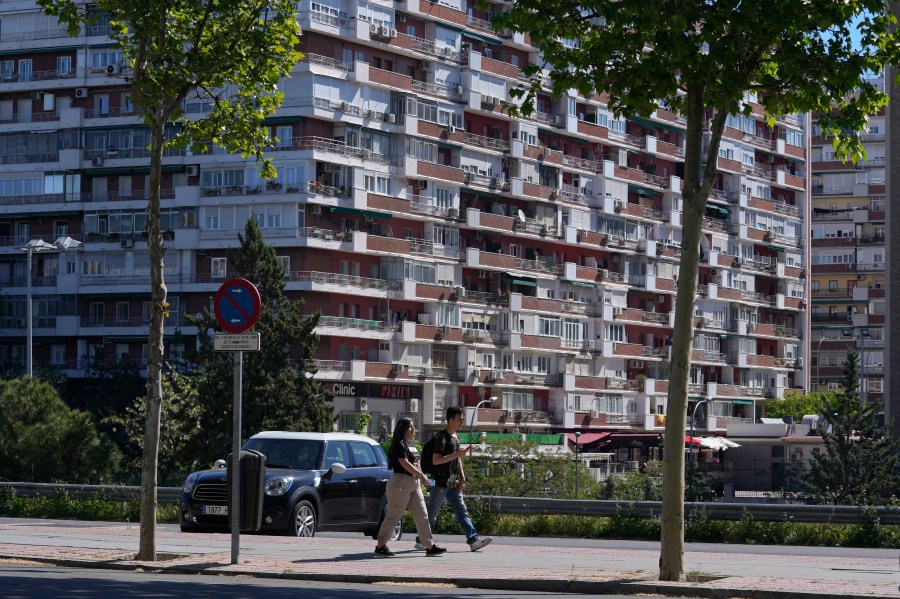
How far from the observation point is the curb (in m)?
14.9

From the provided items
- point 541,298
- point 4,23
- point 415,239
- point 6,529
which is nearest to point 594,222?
point 541,298

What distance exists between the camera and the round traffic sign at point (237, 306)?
18203mm

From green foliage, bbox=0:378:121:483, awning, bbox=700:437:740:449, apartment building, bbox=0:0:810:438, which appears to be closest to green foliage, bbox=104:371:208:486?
apartment building, bbox=0:0:810:438

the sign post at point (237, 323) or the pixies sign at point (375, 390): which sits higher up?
the sign post at point (237, 323)

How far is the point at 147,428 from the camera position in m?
19.3

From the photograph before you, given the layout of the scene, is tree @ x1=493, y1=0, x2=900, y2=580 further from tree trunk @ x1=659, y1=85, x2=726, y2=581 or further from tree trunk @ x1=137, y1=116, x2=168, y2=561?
tree trunk @ x1=137, y1=116, x2=168, y2=561

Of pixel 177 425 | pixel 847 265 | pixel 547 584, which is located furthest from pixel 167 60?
pixel 847 265

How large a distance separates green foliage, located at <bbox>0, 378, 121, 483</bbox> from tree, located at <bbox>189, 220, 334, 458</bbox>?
29710 mm

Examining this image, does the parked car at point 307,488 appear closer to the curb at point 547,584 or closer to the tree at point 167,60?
the tree at point 167,60

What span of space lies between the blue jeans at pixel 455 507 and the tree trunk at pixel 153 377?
3.39 m

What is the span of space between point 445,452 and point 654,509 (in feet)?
24.9

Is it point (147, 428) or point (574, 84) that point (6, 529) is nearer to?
point (147, 428)

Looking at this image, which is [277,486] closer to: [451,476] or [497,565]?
[451,476]

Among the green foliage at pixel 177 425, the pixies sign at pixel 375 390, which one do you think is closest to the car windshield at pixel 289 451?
the green foliage at pixel 177 425
